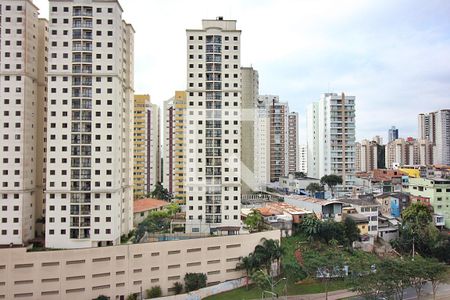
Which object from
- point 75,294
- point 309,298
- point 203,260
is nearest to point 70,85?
point 75,294

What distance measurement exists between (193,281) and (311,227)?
11.1 meters

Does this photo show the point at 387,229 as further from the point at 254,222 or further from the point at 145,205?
the point at 145,205

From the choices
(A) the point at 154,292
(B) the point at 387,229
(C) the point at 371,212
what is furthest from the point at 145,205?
(B) the point at 387,229

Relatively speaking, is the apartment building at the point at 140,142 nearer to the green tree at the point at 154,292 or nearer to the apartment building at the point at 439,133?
the green tree at the point at 154,292

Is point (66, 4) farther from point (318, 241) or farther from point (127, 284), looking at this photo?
point (318, 241)

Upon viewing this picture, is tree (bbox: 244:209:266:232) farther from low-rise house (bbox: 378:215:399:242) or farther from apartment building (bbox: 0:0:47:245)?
apartment building (bbox: 0:0:47:245)

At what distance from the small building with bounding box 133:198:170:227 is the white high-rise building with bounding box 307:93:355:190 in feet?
91.9

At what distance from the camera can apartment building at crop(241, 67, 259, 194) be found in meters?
49.0


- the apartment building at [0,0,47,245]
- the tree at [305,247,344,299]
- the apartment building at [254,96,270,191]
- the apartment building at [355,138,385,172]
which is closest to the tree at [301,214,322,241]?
the tree at [305,247,344,299]

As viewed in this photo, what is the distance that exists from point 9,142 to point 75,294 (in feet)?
37.4

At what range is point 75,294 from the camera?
69.8 ft

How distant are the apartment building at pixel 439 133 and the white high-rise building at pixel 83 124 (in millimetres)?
73914

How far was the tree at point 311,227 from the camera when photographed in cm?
2844

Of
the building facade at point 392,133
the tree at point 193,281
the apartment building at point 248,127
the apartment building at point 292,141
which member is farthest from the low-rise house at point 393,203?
the building facade at point 392,133
